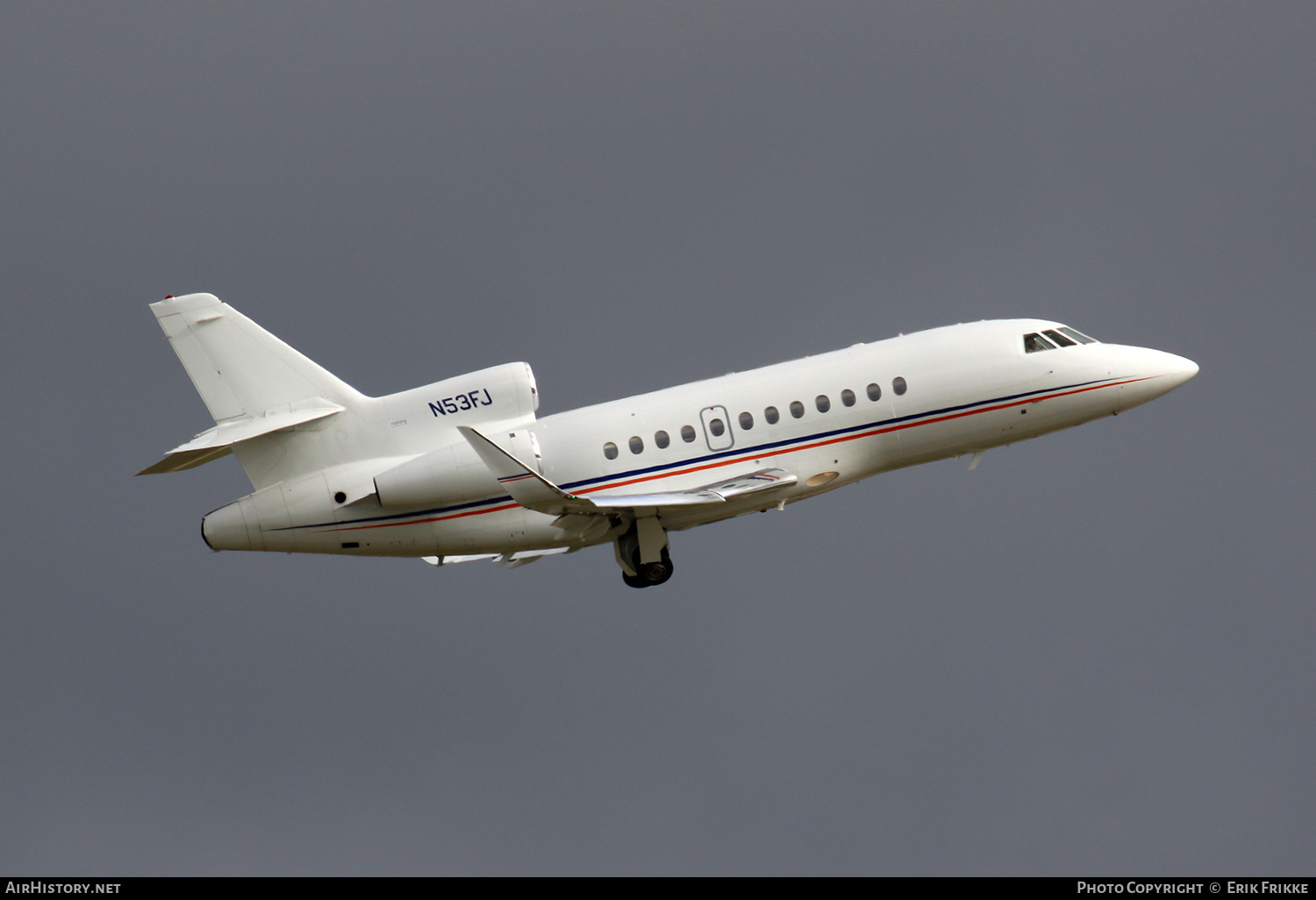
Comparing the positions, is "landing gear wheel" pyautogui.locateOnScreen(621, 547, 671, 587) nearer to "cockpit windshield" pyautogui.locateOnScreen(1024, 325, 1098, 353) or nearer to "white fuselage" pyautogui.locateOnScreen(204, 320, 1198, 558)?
"white fuselage" pyautogui.locateOnScreen(204, 320, 1198, 558)

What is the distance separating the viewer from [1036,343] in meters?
36.9

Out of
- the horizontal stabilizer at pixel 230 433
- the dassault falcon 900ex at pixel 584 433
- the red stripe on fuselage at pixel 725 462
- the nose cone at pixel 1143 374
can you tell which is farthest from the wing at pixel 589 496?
the nose cone at pixel 1143 374

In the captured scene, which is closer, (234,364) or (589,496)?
(589,496)

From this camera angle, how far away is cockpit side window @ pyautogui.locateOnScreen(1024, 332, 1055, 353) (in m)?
36.8

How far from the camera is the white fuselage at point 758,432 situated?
35406mm

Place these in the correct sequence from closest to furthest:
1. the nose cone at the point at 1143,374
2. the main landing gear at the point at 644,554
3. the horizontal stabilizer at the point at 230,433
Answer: the horizontal stabilizer at the point at 230,433, the main landing gear at the point at 644,554, the nose cone at the point at 1143,374

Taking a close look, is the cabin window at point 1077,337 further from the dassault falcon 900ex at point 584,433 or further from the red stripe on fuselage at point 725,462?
the red stripe on fuselage at point 725,462

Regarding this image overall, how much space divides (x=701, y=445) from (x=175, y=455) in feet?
37.7

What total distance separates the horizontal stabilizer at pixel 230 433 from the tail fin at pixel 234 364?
0.19 metres

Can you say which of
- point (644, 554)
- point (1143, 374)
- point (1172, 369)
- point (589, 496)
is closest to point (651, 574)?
point (644, 554)

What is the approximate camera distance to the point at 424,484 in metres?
35.2

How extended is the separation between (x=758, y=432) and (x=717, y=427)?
0.93 m

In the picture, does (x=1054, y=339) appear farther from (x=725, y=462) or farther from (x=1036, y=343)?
(x=725, y=462)

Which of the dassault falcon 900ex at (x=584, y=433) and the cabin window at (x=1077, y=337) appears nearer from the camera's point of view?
the dassault falcon 900ex at (x=584, y=433)
